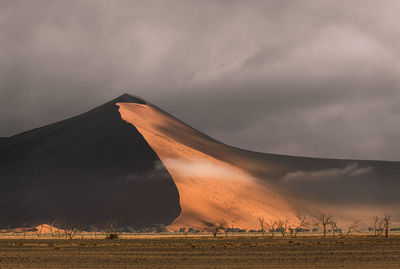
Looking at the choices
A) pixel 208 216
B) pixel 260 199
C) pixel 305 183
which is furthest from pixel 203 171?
pixel 305 183

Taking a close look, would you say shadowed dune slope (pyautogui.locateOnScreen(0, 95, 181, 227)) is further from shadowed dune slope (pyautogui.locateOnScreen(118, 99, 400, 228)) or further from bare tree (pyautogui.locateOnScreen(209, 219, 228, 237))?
bare tree (pyautogui.locateOnScreen(209, 219, 228, 237))

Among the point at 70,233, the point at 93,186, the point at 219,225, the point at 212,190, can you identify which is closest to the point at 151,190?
the point at 212,190

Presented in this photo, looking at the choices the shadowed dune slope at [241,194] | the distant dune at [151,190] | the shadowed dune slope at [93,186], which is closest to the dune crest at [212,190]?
the shadowed dune slope at [241,194]

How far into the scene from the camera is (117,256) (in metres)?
45.9

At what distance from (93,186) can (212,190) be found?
33.4 m

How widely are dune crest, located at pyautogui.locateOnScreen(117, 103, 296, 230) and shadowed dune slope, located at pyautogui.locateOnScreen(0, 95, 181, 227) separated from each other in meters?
3.28

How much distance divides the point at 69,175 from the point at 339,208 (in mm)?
81950

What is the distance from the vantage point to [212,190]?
165 metres

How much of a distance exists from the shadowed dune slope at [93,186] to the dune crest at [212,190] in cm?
328

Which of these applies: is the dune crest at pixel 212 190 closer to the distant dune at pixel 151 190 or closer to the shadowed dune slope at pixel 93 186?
the distant dune at pixel 151 190

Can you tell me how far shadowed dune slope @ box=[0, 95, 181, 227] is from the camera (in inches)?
5891

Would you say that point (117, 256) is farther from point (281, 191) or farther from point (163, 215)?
point (281, 191)

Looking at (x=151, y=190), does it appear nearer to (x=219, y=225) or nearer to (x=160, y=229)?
(x=160, y=229)

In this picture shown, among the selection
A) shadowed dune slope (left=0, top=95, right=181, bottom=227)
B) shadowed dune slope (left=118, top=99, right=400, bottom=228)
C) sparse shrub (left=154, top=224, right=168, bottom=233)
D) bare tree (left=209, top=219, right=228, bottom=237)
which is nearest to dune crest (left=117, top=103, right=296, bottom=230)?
shadowed dune slope (left=118, top=99, right=400, bottom=228)
